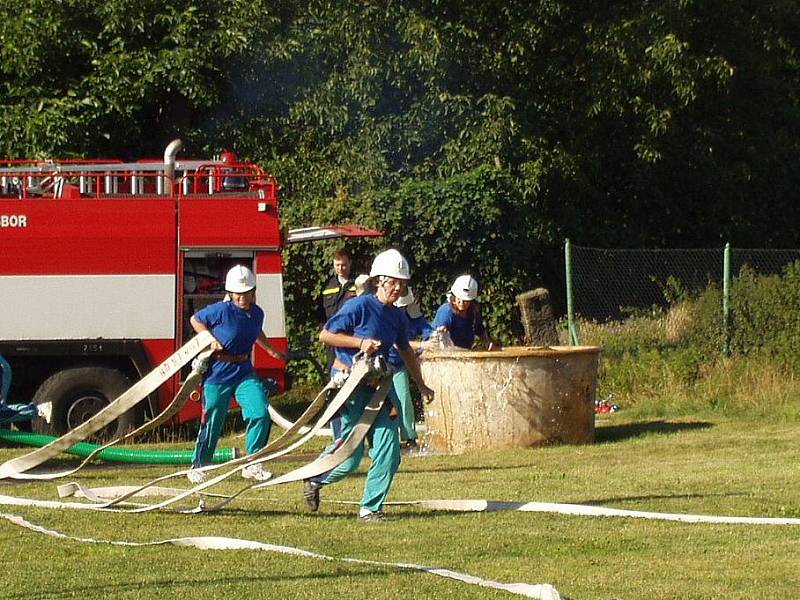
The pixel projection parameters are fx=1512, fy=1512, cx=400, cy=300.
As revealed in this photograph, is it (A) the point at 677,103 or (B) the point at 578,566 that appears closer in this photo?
(B) the point at 578,566

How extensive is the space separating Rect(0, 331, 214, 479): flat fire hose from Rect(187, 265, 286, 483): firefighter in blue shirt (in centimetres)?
80

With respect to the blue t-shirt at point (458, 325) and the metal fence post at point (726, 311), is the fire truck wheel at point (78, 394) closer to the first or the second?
the blue t-shirt at point (458, 325)

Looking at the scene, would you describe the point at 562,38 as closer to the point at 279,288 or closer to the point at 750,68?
the point at 750,68

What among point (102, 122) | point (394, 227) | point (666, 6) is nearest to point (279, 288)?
point (394, 227)

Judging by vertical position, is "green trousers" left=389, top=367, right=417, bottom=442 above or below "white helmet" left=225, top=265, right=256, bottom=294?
below

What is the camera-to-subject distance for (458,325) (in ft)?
46.6

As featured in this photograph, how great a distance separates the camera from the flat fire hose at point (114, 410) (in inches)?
387

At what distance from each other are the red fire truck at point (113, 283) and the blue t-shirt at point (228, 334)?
4.18m

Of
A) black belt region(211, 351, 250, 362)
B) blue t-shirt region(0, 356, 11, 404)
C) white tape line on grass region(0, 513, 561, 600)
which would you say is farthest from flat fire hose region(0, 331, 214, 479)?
blue t-shirt region(0, 356, 11, 404)

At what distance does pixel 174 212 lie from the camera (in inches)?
627

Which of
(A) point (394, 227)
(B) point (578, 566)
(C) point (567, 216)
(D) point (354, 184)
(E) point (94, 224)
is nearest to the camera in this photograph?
(B) point (578, 566)

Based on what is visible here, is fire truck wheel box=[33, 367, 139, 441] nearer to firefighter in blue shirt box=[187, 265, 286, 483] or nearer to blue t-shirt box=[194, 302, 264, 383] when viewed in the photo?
firefighter in blue shirt box=[187, 265, 286, 483]

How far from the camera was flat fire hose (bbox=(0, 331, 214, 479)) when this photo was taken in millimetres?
9836

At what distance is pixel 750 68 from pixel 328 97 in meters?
8.31
